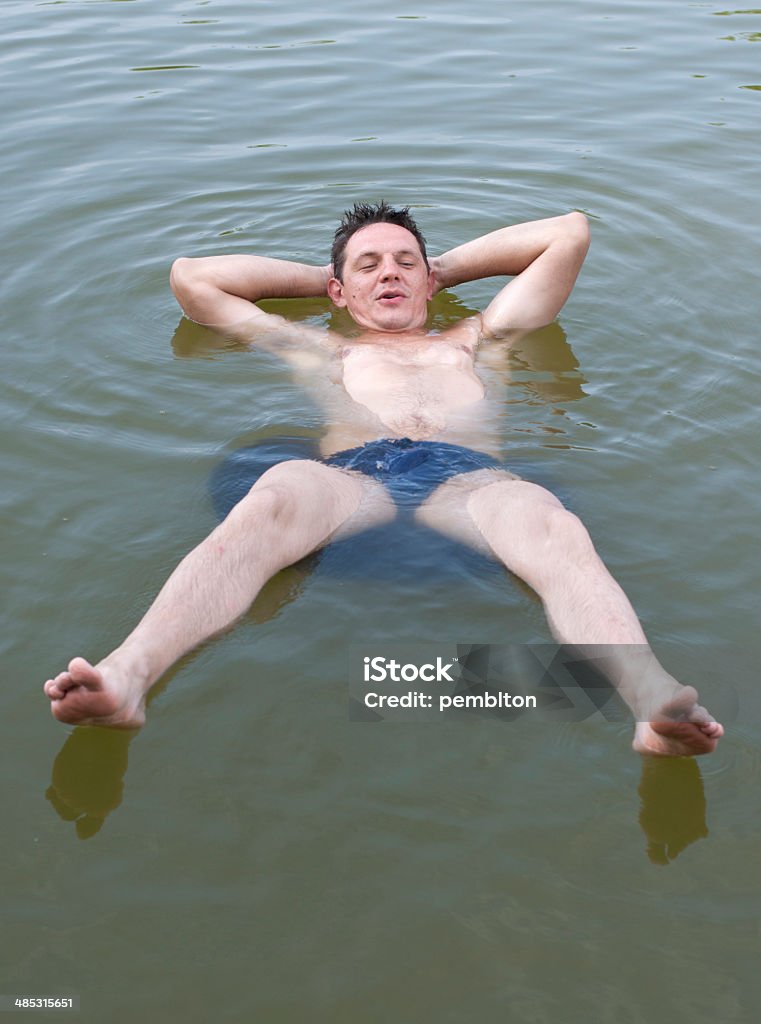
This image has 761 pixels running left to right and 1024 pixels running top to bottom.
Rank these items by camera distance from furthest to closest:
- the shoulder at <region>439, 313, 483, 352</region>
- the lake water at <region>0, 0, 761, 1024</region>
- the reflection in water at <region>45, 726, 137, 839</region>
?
the shoulder at <region>439, 313, 483, 352</region>
the reflection in water at <region>45, 726, 137, 839</region>
the lake water at <region>0, 0, 761, 1024</region>

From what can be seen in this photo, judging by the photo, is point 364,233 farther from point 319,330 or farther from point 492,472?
point 492,472

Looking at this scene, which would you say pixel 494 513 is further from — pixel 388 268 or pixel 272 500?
pixel 388 268

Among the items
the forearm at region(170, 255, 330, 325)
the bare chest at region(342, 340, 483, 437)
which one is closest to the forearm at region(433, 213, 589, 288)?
the bare chest at region(342, 340, 483, 437)

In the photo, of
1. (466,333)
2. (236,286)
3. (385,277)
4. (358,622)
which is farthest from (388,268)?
(358,622)

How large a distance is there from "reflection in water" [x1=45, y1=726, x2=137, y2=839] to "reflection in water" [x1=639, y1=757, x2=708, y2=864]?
1.53 metres

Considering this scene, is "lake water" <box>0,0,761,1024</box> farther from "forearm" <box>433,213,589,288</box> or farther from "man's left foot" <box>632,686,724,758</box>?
"forearm" <box>433,213,589,288</box>

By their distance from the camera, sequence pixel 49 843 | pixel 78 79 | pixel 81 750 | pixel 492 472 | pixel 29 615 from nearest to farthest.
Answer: pixel 49 843
pixel 81 750
pixel 29 615
pixel 492 472
pixel 78 79

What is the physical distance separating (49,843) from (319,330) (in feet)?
11.9

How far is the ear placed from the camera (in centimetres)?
626

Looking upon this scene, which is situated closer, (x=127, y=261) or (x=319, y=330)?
(x=319, y=330)

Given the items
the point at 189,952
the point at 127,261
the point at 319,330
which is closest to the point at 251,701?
the point at 189,952

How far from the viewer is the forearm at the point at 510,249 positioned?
607 centimetres

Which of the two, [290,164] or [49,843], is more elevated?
[290,164]

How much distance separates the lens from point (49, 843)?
3211mm
